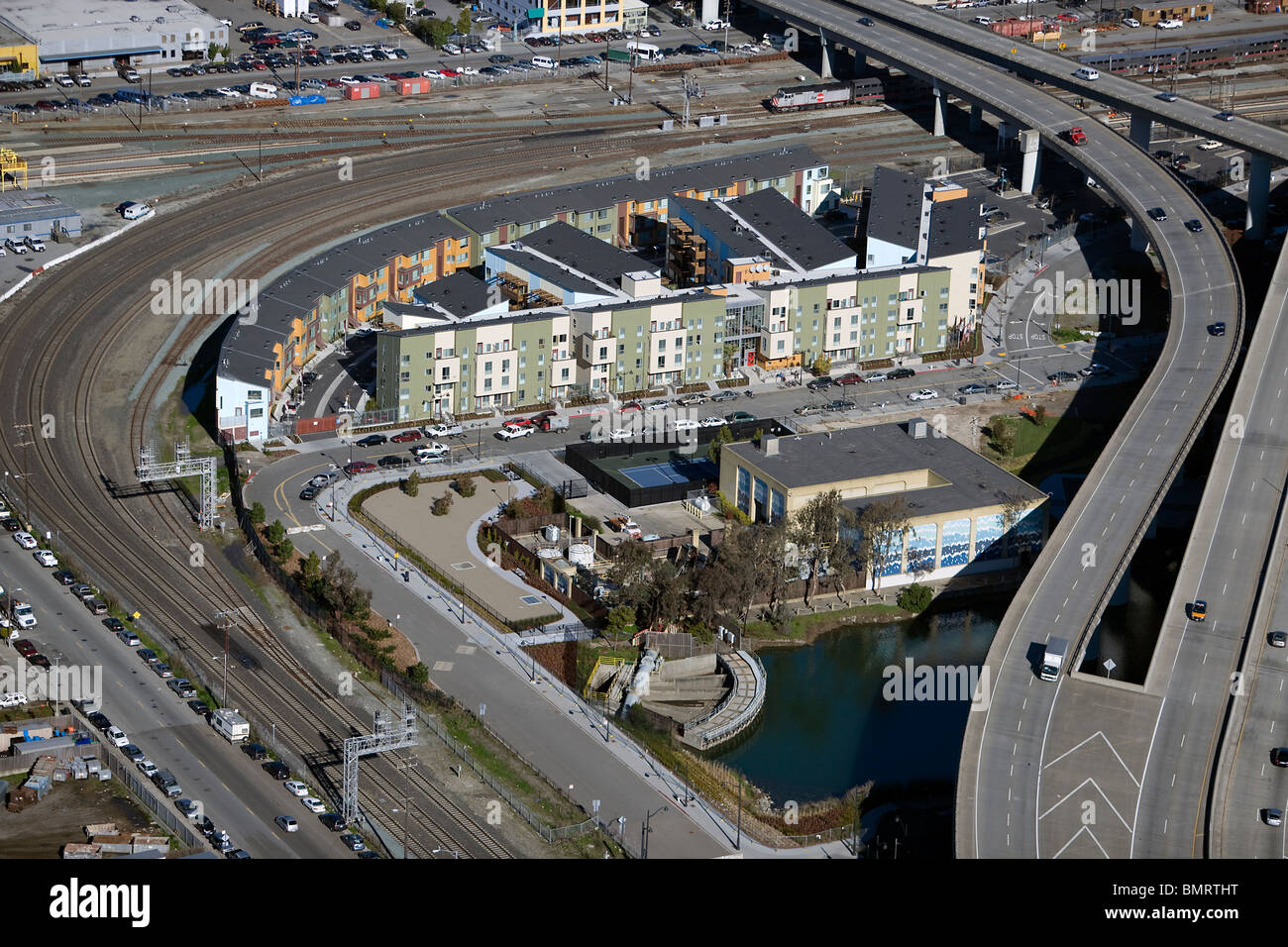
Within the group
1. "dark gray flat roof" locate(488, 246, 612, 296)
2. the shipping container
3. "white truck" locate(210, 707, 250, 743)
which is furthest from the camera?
the shipping container

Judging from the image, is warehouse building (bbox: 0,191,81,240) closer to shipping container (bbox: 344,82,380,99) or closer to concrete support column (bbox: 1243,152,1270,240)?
shipping container (bbox: 344,82,380,99)

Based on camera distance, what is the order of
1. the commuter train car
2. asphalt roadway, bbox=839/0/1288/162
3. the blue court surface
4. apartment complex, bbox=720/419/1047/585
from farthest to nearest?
1. the commuter train car
2. asphalt roadway, bbox=839/0/1288/162
3. the blue court surface
4. apartment complex, bbox=720/419/1047/585

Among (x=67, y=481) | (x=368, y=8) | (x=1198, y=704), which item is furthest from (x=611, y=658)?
(x=368, y=8)

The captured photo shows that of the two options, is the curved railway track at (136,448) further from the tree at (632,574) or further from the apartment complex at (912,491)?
the apartment complex at (912,491)

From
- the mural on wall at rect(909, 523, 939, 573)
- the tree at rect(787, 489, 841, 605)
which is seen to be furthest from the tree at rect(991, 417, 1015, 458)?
the tree at rect(787, 489, 841, 605)

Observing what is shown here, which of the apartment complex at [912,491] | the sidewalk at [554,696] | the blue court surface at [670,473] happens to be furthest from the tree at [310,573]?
the apartment complex at [912,491]

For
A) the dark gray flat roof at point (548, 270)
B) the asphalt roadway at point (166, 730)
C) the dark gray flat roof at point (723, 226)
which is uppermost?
the dark gray flat roof at point (723, 226)

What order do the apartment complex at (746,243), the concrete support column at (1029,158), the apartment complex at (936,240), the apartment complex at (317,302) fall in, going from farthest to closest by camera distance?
the concrete support column at (1029,158)
the apartment complex at (936,240)
the apartment complex at (746,243)
the apartment complex at (317,302)

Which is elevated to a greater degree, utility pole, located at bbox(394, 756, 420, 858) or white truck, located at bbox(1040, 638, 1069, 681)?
white truck, located at bbox(1040, 638, 1069, 681)
